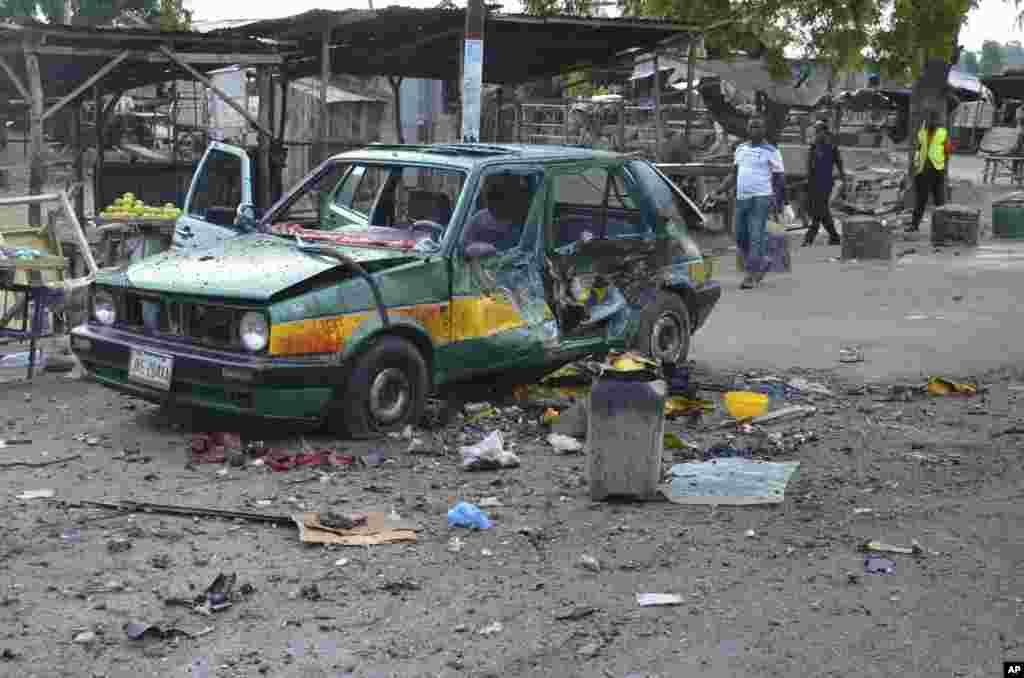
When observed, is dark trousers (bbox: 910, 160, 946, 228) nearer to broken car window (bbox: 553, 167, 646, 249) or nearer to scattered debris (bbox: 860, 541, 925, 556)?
broken car window (bbox: 553, 167, 646, 249)

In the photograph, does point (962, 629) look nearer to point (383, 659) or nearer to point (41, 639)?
point (383, 659)

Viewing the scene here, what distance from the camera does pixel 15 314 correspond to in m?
9.80

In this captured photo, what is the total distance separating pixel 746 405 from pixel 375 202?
2.60 meters

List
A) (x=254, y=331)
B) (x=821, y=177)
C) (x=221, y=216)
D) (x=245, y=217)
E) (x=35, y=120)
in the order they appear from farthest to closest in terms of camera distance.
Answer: (x=821, y=177), (x=35, y=120), (x=221, y=216), (x=245, y=217), (x=254, y=331)

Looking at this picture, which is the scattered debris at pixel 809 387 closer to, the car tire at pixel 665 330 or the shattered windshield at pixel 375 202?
the car tire at pixel 665 330

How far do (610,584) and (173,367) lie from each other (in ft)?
9.68

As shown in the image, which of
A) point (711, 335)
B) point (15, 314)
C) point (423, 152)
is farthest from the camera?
point (711, 335)

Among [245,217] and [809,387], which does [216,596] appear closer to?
[245,217]

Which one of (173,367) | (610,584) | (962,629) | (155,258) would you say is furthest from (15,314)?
(962,629)

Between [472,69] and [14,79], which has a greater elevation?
[472,69]

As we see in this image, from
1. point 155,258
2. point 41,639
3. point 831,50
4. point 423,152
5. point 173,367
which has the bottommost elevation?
point 41,639

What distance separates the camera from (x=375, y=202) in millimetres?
8297

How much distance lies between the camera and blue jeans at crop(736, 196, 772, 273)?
13.4 m

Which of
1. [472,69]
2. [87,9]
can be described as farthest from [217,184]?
[87,9]
